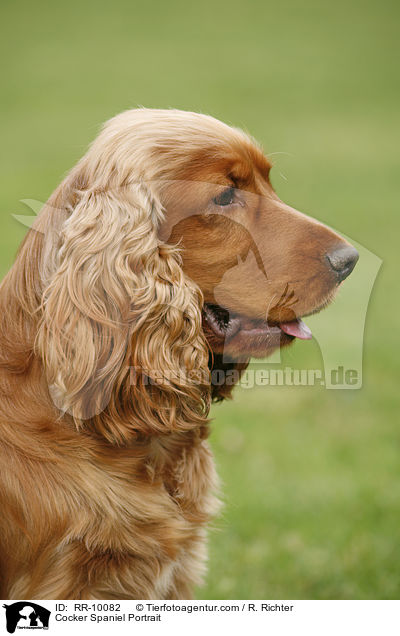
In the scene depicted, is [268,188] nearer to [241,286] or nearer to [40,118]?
[241,286]

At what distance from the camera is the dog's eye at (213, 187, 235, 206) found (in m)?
2.24

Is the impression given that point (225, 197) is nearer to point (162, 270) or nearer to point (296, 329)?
point (162, 270)

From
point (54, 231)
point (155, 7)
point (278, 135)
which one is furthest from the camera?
point (278, 135)

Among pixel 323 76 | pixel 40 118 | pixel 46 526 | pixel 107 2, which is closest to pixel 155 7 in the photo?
pixel 107 2

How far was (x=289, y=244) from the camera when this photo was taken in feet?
7.55

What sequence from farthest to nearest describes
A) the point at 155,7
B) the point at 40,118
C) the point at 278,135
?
the point at 278,135
the point at 40,118
the point at 155,7

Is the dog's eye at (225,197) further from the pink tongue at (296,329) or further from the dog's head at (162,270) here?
the pink tongue at (296,329)

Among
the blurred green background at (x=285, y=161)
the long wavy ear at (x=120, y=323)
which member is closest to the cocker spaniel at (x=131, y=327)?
the long wavy ear at (x=120, y=323)

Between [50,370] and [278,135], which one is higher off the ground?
[50,370]

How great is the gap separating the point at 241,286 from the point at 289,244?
8.3 inches

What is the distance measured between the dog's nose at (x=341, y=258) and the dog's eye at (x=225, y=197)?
358 millimetres

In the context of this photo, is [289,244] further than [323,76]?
No

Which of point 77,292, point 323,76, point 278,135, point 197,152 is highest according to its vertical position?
point 197,152
